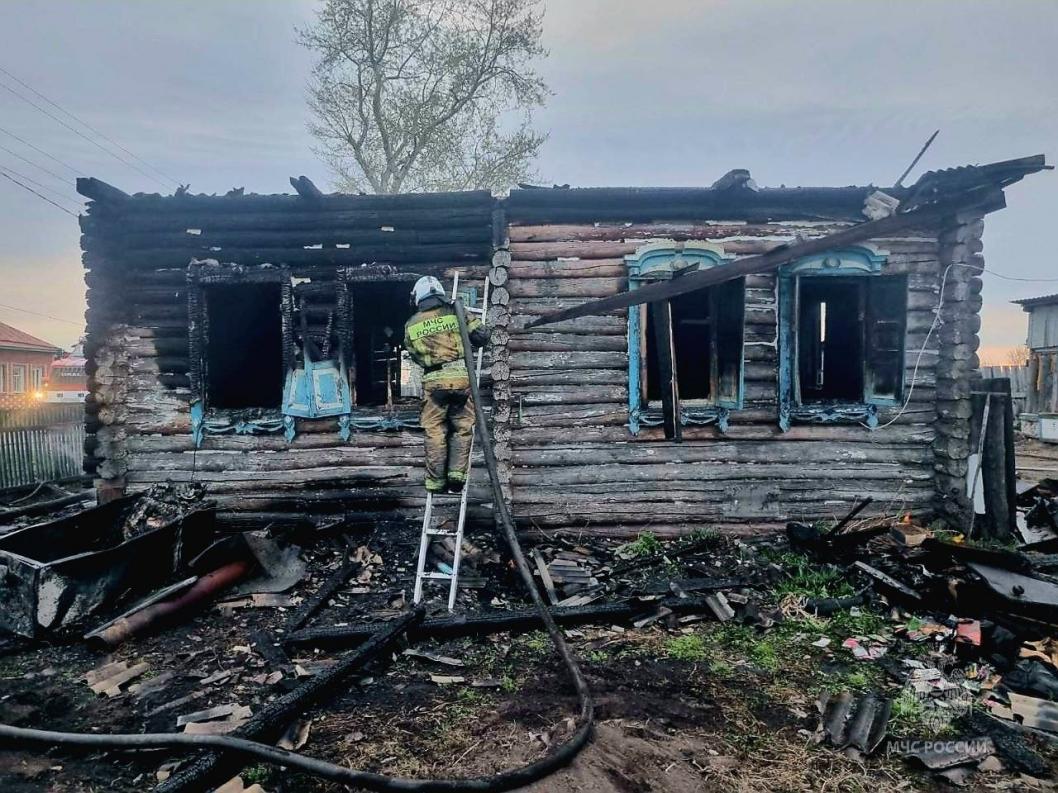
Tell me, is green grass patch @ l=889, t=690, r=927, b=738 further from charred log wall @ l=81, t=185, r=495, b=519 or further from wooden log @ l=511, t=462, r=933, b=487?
charred log wall @ l=81, t=185, r=495, b=519

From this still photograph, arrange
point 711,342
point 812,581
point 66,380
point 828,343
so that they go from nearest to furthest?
point 812,581
point 711,342
point 828,343
point 66,380

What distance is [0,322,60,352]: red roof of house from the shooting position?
1277 inches

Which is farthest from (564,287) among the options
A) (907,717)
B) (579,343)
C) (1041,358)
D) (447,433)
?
(1041,358)

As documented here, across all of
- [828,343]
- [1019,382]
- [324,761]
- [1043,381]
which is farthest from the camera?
[1019,382]

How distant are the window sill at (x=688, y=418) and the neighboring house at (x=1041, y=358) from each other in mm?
18220

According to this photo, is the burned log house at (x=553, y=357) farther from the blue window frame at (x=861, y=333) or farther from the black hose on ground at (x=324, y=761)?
the black hose on ground at (x=324, y=761)

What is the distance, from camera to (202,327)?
751 cm

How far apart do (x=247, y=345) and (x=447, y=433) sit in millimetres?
5757

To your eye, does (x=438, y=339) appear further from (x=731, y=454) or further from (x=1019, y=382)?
(x=1019, y=382)

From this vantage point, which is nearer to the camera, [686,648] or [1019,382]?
[686,648]

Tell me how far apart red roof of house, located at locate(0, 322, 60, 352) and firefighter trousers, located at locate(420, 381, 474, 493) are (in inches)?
1495

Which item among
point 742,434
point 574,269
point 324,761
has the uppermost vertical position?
point 574,269

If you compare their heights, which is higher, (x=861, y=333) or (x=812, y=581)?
(x=861, y=333)

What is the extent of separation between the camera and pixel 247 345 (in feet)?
32.1
